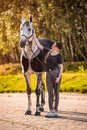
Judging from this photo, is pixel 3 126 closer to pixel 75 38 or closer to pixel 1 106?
pixel 1 106

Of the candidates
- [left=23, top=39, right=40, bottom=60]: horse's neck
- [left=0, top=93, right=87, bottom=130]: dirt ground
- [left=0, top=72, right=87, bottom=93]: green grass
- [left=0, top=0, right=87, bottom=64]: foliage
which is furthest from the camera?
[left=0, top=0, right=87, bottom=64]: foliage

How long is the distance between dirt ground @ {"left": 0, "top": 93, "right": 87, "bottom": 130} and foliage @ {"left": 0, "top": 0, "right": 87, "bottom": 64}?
38.6ft

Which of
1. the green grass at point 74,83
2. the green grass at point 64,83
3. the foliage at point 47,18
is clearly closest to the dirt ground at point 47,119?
the green grass at point 74,83

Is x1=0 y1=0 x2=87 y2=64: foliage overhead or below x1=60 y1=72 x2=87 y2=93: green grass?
overhead

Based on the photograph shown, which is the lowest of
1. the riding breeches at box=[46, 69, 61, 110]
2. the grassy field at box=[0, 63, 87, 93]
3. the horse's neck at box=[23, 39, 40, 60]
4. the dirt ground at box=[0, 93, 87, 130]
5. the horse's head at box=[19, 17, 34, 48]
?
the grassy field at box=[0, 63, 87, 93]

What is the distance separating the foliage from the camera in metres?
30.1

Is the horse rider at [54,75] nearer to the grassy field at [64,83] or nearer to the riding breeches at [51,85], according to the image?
the riding breeches at [51,85]

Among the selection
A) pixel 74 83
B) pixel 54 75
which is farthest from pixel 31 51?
pixel 74 83

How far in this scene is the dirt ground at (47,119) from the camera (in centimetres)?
1253

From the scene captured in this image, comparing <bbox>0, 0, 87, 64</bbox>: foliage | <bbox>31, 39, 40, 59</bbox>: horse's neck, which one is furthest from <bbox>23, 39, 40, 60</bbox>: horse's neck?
<bbox>0, 0, 87, 64</bbox>: foliage

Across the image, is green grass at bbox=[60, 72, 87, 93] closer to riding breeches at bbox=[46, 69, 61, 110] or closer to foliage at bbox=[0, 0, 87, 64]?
foliage at bbox=[0, 0, 87, 64]

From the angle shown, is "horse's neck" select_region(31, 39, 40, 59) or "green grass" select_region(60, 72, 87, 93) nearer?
"horse's neck" select_region(31, 39, 40, 59)

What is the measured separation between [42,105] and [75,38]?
682 inches

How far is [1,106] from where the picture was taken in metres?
17.8
